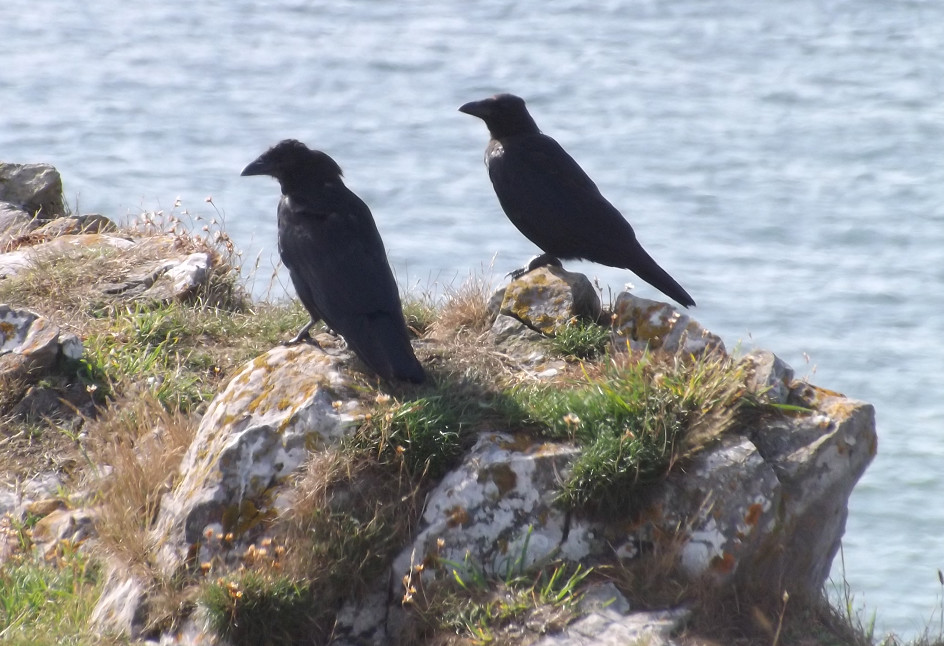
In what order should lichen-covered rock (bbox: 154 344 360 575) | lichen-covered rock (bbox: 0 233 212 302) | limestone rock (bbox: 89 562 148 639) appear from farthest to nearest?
lichen-covered rock (bbox: 0 233 212 302), lichen-covered rock (bbox: 154 344 360 575), limestone rock (bbox: 89 562 148 639)

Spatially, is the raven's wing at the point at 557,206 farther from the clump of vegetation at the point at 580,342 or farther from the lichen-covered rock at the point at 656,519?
the lichen-covered rock at the point at 656,519

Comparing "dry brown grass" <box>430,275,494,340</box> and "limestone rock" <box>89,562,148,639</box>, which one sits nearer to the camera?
"limestone rock" <box>89,562,148,639</box>

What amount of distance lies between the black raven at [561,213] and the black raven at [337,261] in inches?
48.6

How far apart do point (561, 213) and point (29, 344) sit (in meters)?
3.11

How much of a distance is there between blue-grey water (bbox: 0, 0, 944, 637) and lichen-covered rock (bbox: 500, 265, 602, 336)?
11.5 m

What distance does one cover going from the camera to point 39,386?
6254 millimetres

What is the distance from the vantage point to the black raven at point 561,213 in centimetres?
693

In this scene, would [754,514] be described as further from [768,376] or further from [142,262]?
[142,262]

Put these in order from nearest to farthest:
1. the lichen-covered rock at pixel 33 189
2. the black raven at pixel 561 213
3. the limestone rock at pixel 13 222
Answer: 1. the black raven at pixel 561 213
2. the limestone rock at pixel 13 222
3. the lichen-covered rock at pixel 33 189

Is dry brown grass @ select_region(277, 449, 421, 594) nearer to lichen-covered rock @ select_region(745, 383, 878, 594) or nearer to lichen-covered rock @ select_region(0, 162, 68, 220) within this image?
lichen-covered rock @ select_region(745, 383, 878, 594)

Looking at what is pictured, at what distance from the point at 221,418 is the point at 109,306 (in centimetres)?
228

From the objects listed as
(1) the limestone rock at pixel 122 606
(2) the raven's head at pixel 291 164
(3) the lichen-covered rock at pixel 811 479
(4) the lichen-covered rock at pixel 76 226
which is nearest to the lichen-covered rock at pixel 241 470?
(1) the limestone rock at pixel 122 606

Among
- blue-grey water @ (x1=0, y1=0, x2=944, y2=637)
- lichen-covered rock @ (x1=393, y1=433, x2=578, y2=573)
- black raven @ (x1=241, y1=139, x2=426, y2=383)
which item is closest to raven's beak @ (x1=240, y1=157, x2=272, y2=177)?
black raven @ (x1=241, y1=139, x2=426, y2=383)

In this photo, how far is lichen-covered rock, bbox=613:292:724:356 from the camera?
5520 mm
